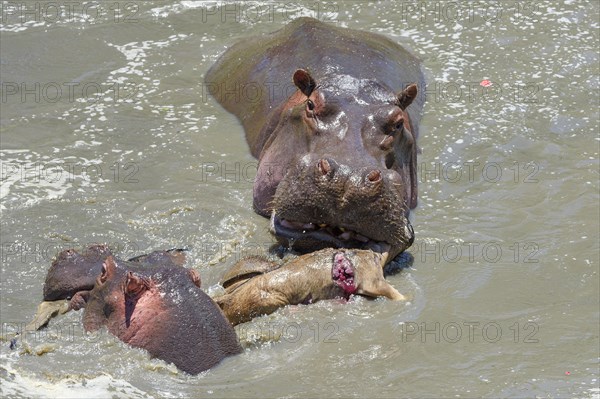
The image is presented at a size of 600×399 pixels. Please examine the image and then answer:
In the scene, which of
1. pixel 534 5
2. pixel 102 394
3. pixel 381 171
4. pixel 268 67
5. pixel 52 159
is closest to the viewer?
pixel 102 394

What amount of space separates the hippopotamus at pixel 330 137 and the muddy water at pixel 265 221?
29cm

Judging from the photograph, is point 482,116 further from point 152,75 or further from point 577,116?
point 152,75

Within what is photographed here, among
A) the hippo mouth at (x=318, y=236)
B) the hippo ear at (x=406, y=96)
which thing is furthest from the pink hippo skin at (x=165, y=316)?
the hippo ear at (x=406, y=96)

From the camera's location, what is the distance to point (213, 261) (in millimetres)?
7473

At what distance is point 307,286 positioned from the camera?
657cm

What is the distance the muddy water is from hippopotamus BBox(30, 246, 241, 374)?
3.4 inches

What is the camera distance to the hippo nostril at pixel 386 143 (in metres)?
7.68

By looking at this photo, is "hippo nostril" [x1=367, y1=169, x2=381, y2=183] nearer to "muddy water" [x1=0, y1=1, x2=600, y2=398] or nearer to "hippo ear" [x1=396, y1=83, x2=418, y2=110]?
"muddy water" [x1=0, y1=1, x2=600, y2=398]

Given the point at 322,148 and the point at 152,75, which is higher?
the point at 322,148

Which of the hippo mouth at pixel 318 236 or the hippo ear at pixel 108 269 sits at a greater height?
the hippo ear at pixel 108 269

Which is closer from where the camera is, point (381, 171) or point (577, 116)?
point (381, 171)

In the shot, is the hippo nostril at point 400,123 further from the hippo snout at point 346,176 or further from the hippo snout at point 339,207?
the hippo snout at point 346,176

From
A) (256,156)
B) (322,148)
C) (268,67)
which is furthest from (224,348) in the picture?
(268,67)

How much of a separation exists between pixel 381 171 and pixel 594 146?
2.89 meters
